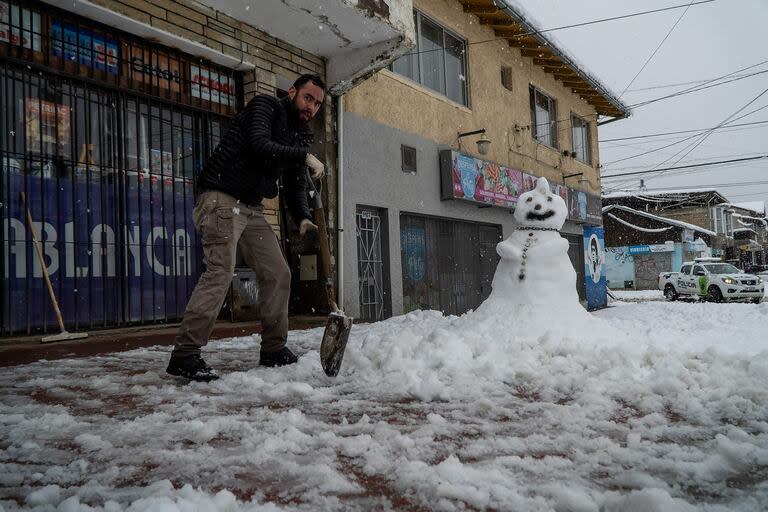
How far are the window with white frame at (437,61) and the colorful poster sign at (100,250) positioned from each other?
491 centimetres

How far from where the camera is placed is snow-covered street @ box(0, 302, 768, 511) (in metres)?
1.44

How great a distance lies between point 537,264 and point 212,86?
14.1 feet

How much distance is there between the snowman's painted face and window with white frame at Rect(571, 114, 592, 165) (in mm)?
11617

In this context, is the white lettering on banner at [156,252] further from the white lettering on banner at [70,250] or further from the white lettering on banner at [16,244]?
the white lettering on banner at [16,244]

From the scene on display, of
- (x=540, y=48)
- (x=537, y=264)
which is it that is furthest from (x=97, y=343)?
(x=540, y=48)

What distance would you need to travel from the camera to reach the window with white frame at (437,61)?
923 cm

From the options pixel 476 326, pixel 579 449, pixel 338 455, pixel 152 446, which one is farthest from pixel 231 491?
pixel 476 326

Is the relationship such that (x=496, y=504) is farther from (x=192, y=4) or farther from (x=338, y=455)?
(x=192, y=4)

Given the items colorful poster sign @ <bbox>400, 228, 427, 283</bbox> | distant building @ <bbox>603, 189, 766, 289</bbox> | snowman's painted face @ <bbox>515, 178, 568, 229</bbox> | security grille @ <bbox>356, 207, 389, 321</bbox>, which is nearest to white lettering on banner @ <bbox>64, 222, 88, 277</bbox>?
security grille @ <bbox>356, 207, 389, 321</bbox>

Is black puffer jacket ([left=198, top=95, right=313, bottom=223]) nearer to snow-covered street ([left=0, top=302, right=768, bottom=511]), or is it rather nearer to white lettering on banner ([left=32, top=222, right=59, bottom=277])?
snow-covered street ([left=0, top=302, right=768, bottom=511])

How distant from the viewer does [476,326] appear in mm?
3920

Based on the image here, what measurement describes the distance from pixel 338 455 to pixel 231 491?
40 cm

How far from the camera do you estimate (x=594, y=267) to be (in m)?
16.3

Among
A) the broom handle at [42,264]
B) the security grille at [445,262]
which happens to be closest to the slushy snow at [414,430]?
the broom handle at [42,264]
